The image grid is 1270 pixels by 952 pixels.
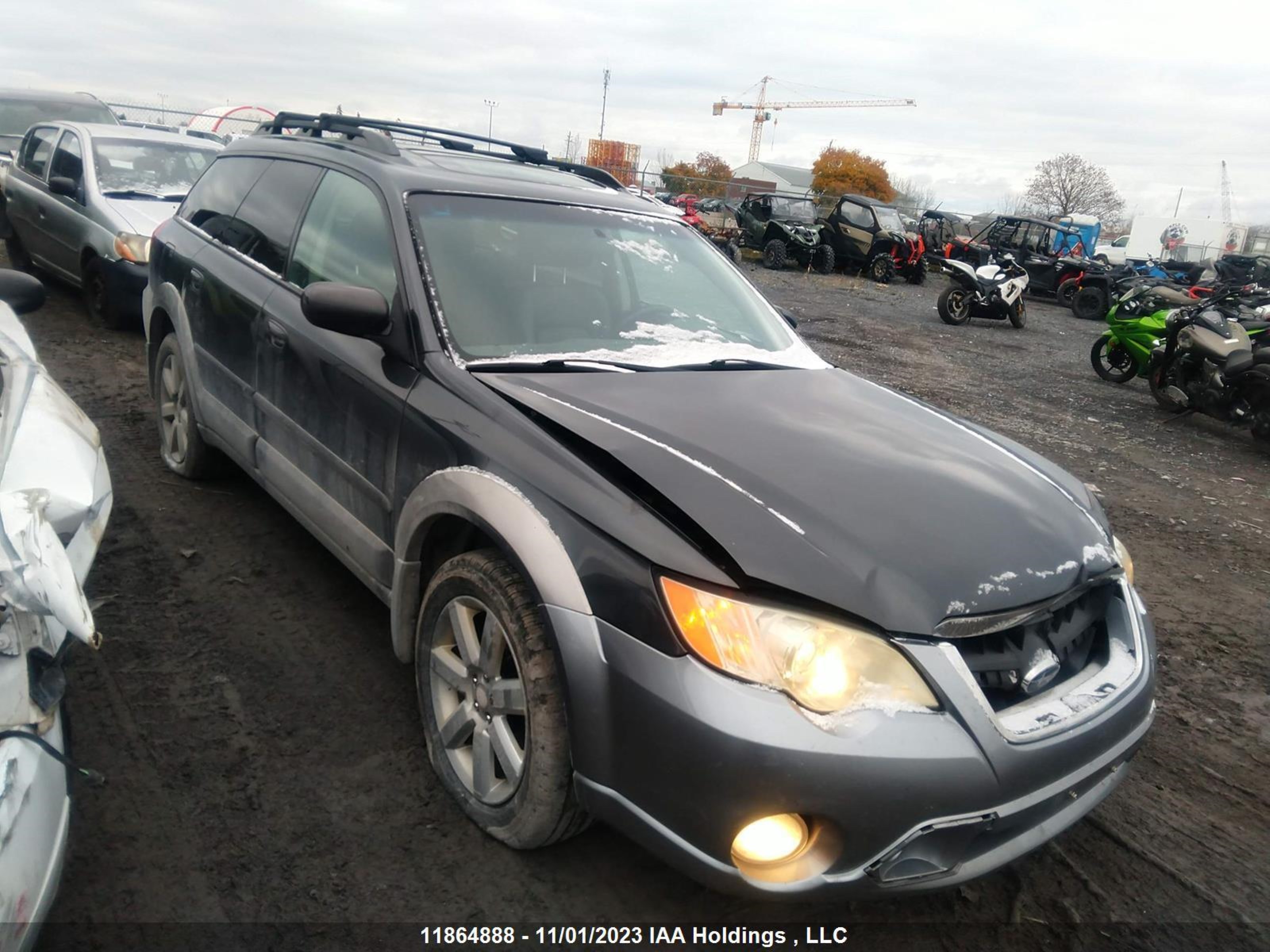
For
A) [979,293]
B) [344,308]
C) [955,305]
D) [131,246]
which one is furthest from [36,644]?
[979,293]

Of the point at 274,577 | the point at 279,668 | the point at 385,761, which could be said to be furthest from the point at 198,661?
the point at 385,761

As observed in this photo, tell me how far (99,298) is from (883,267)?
17814 mm

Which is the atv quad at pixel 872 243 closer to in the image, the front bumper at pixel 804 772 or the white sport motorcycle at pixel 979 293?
the white sport motorcycle at pixel 979 293

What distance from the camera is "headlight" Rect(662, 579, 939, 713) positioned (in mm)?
1826

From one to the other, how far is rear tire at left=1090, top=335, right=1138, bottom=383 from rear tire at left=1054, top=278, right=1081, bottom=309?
1001 centimetres

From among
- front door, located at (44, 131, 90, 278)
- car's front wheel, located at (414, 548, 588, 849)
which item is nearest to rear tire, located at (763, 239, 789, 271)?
front door, located at (44, 131, 90, 278)

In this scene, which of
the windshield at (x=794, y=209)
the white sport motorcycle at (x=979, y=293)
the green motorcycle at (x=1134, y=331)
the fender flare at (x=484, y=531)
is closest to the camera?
the fender flare at (x=484, y=531)

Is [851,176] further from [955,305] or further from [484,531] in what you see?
[484,531]

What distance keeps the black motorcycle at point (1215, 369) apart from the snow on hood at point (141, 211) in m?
9.11

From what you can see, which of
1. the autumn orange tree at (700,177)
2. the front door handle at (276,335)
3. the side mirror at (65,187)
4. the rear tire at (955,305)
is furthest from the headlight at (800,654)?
the autumn orange tree at (700,177)

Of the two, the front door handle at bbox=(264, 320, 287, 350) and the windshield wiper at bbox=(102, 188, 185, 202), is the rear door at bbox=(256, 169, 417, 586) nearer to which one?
the front door handle at bbox=(264, 320, 287, 350)

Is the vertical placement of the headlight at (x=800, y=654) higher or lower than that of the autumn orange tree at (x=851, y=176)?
lower

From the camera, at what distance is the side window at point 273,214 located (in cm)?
349

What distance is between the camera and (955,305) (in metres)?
15.0
